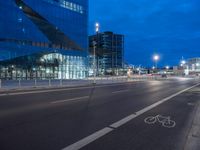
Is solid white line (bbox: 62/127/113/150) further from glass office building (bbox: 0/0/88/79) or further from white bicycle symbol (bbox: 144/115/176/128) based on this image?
glass office building (bbox: 0/0/88/79)

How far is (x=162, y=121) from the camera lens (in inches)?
343

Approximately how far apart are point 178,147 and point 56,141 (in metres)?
3.09

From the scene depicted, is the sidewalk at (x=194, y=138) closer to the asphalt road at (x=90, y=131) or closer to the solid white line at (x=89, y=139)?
the asphalt road at (x=90, y=131)

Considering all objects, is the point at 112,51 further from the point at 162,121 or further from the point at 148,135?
the point at 148,135

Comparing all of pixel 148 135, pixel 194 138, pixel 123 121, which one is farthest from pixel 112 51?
pixel 194 138

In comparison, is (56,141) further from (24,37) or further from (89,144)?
(24,37)

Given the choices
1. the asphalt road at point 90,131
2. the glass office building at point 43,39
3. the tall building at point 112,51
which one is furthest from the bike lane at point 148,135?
the tall building at point 112,51

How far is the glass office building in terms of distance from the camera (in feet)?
149

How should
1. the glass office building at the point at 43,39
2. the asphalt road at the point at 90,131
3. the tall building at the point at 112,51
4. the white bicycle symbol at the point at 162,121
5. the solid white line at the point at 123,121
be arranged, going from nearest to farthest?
the asphalt road at the point at 90,131
the solid white line at the point at 123,121
the white bicycle symbol at the point at 162,121
the glass office building at the point at 43,39
the tall building at the point at 112,51

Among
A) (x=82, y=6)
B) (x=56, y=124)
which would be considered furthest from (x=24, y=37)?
(x=56, y=124)

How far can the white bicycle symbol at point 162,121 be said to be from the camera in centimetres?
811

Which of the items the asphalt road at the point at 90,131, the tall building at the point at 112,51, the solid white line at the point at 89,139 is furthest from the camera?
the tall building at the point at 112,51

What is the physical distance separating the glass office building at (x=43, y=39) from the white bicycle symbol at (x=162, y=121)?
4067cm

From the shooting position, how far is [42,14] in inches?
2026
